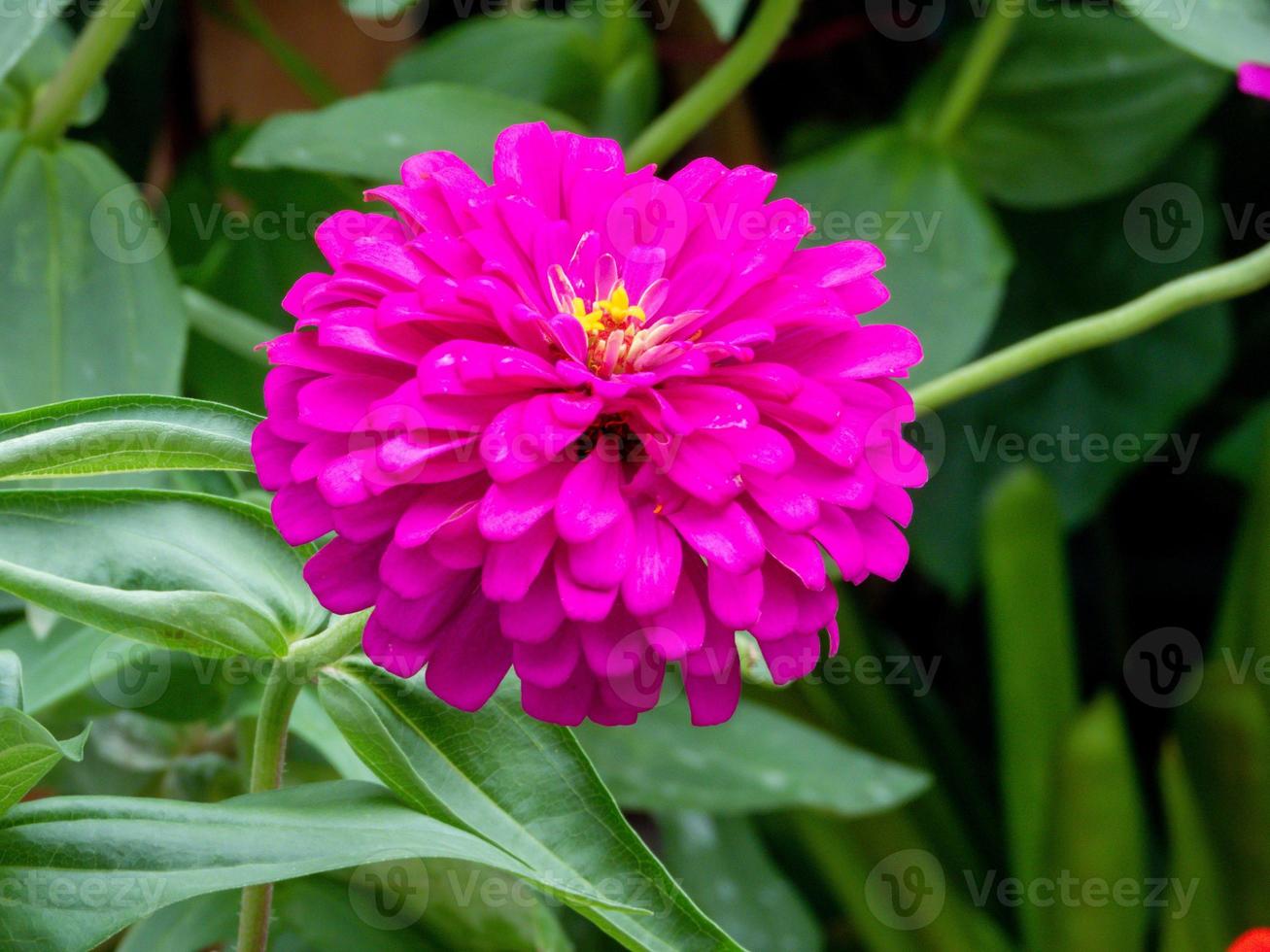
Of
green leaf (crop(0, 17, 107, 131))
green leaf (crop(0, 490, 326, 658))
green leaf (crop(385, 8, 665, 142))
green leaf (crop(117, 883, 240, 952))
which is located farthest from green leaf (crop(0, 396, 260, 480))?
green leaf (crop(385, 8, 665, 142))

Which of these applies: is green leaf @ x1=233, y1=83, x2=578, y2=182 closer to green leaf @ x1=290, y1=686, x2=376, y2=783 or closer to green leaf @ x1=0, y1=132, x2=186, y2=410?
green leaf @ x1=0, y1=132, x2=186, y2=410

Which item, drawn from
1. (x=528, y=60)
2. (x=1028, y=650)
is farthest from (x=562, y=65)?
(x=1028, y=650)

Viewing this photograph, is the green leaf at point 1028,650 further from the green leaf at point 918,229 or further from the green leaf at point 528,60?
the green leaf at point 528,60

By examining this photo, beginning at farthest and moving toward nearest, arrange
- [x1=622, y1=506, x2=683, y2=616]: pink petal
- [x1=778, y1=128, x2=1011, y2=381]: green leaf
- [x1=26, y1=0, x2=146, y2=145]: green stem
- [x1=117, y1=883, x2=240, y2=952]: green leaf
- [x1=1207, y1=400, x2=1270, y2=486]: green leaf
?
[x1=1207, y1=400, x2=1270, y2=486]: green leaf → [x1=778, y1=128, x2=1011, y2=381]: green leaf → [x1=26, y1=0, x2=146, y2=145]: green stem → [x1=117, y1=883, x2=240, y2=952]: green leaf → [x1=622, y1=506, x2=683, y2=616]: pink petal

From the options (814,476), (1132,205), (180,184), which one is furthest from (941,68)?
(814,476)

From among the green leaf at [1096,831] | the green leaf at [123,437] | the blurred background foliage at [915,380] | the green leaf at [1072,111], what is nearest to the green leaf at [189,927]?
the blurred background foliage at [915,380]

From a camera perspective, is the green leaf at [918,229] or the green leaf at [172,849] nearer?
the green leaf at [172,849]

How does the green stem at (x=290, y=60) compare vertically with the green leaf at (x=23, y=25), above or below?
below
